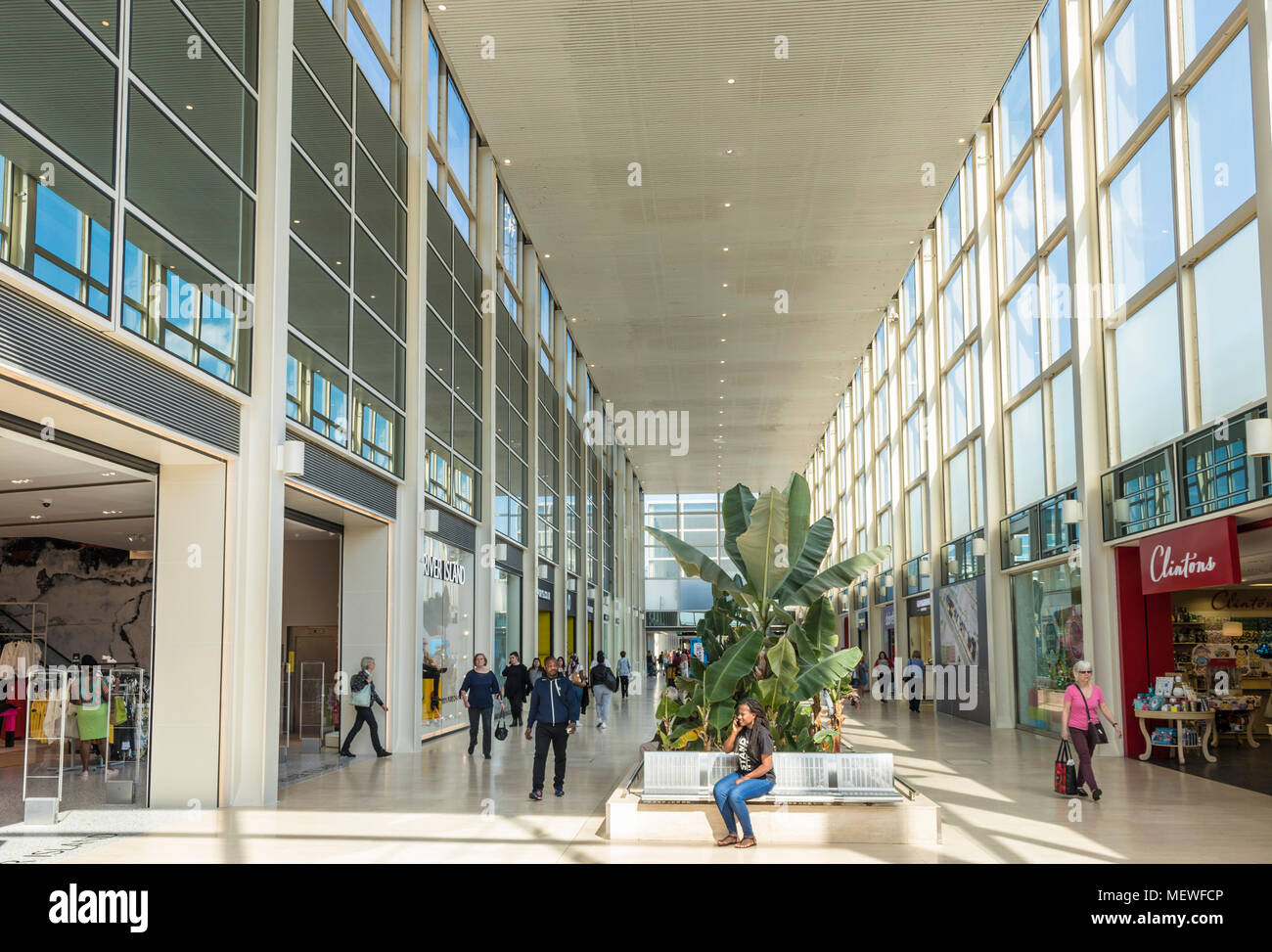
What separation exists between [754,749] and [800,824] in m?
0.74

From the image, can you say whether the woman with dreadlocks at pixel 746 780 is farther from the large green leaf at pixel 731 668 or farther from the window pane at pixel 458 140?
the window pane at pixel 458 140

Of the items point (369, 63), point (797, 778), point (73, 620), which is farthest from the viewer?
point (73, 620)

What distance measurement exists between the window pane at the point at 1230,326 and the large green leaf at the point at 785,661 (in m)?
5.79

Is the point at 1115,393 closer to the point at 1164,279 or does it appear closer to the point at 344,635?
the point at 1164,279

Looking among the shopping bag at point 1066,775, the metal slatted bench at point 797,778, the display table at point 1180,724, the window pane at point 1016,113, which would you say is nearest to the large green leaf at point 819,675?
the metal slatted bench at point 797,778

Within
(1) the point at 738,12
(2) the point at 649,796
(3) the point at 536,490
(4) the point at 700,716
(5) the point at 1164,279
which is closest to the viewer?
(2) the point at 649,796

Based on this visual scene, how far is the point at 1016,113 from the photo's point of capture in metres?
19.9

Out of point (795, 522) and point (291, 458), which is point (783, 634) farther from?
point (291, 458)

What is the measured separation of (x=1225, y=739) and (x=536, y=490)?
51.9ft

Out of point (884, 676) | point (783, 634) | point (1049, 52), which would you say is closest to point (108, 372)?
point (783, 634)

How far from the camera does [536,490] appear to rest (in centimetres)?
2725

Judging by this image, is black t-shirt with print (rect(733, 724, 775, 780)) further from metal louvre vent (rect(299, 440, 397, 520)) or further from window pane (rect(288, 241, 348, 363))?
window pane (rect(288, 241, 348, 363))

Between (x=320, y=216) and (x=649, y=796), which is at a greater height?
(x=320, y=216)

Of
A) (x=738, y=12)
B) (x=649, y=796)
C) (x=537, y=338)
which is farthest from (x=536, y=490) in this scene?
(x=649, y=796)
